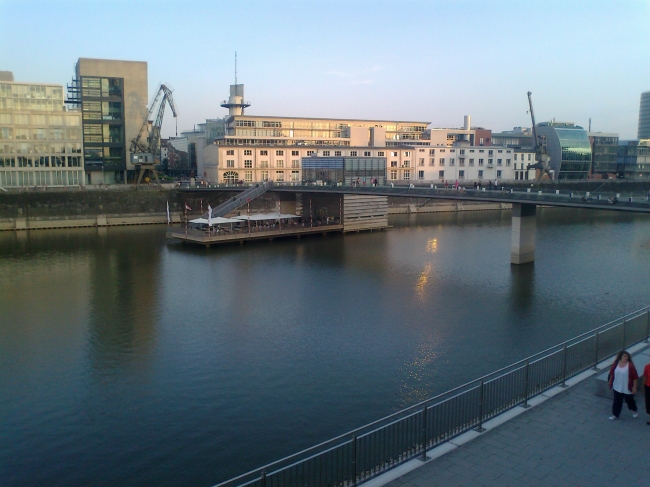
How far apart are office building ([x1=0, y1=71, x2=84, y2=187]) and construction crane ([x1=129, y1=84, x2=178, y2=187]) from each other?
5.21 meters

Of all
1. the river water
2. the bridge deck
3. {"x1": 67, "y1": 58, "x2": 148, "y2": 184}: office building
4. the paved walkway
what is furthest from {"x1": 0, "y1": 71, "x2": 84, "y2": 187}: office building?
the paved walkway

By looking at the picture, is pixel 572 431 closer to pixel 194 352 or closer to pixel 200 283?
pixel 194 352

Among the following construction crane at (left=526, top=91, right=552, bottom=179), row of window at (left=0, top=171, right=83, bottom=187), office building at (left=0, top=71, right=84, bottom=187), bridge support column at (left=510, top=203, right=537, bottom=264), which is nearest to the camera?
bridge support column at (left=510, top=203, right=537, bottom=264)

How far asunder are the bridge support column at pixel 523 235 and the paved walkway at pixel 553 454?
20887 millimetres

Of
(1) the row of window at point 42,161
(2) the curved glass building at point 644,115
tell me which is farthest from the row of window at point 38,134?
(2) the curved glass building at point 644,115

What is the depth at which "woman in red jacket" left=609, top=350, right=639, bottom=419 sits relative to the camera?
8.43 metres

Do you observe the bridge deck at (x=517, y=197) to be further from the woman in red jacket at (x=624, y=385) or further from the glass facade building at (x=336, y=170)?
the woman in red jacket at (x=624, y=385)

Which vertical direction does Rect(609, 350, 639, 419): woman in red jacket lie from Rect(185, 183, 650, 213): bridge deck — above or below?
below

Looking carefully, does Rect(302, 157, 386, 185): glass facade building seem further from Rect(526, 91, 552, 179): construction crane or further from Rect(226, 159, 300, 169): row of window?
Rect(526, 91, 552, 179): construction crane

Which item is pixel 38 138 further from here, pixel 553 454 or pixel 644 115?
pixel 644 115

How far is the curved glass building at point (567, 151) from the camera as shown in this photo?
85438 millimetres

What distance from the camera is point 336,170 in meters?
52.8

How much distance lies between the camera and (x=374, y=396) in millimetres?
12953

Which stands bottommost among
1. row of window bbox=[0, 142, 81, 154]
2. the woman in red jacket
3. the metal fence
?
the metal fence
